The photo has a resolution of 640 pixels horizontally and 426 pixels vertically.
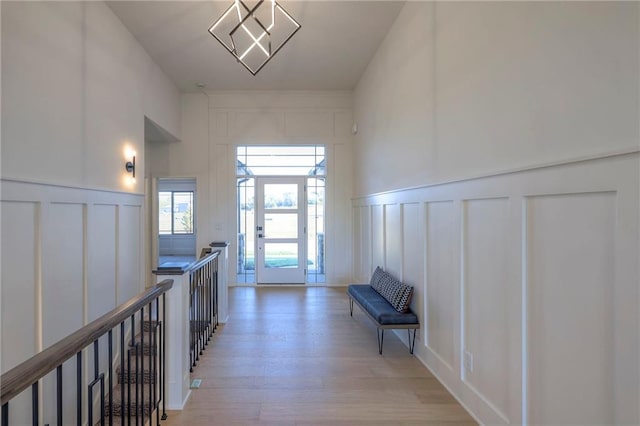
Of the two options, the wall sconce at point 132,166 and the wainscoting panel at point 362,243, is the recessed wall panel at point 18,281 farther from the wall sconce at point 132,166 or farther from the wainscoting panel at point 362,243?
the wainscoting panel at point 362,243

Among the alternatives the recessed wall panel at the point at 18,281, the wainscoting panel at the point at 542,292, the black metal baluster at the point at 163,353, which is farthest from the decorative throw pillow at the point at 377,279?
the recessed wall panel at the point at 18,281

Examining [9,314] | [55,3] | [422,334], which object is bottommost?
[422,334]

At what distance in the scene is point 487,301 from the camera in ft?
6.36

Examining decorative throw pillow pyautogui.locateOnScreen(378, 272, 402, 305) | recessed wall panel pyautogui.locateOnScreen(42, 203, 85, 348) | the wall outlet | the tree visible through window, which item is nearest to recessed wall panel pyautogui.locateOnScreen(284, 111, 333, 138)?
decorative throw pillow pyautogui.locateOnScreen(378, 272, 402, 305)

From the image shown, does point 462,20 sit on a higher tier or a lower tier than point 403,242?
higher

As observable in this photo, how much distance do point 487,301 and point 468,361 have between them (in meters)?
0.53

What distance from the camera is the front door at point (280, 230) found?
574 centimetres

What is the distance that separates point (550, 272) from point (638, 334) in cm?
40

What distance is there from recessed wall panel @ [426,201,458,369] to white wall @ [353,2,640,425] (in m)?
0.02

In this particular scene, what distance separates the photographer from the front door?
5.74m

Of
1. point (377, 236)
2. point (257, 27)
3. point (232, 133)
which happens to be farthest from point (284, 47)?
point (377, 236)

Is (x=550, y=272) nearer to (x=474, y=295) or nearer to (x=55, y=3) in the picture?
(x=474, y=295)

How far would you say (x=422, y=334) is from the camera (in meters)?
2.88

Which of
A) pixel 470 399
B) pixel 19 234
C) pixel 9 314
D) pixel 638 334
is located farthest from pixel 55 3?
pixel 470 399
